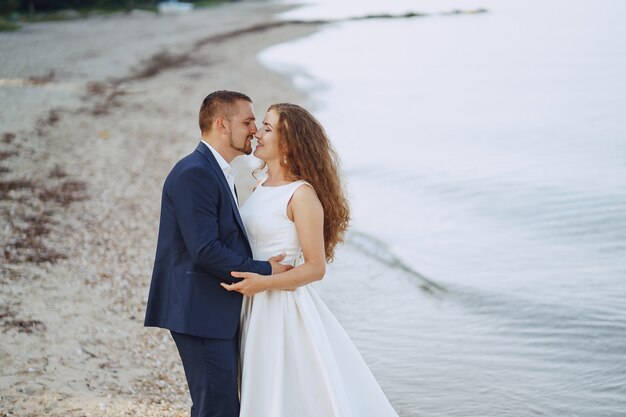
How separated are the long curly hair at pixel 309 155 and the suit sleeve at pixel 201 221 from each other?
0.41m

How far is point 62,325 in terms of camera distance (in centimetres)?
647

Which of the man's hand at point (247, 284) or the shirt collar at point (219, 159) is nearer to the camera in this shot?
the man's hand at point (247, 284)

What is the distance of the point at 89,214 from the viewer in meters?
10.0

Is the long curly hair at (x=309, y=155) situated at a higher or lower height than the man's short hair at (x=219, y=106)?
lower

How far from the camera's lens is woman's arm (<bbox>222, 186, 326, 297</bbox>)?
11.8ft

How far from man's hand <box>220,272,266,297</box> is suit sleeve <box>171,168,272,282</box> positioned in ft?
0.10

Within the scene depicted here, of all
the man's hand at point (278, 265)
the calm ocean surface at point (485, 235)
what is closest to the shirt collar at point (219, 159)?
the man's hand at point (278, 265)

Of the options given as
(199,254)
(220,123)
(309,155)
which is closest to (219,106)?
(220,123)

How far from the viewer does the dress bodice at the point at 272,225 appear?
146 inches

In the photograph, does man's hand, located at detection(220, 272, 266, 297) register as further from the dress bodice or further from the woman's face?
the woman's face

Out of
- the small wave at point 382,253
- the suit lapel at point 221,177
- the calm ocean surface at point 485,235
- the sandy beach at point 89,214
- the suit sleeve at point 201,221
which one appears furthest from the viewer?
the small wave at point 382,253

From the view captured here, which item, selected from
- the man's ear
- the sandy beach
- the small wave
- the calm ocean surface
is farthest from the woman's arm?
the small wave

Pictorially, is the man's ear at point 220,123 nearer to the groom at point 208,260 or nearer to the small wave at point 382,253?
the groom at point 208,260

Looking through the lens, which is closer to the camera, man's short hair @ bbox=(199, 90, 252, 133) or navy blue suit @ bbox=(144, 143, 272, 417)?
navy blue suit @ bbox=(144, 143, 272, 417)
